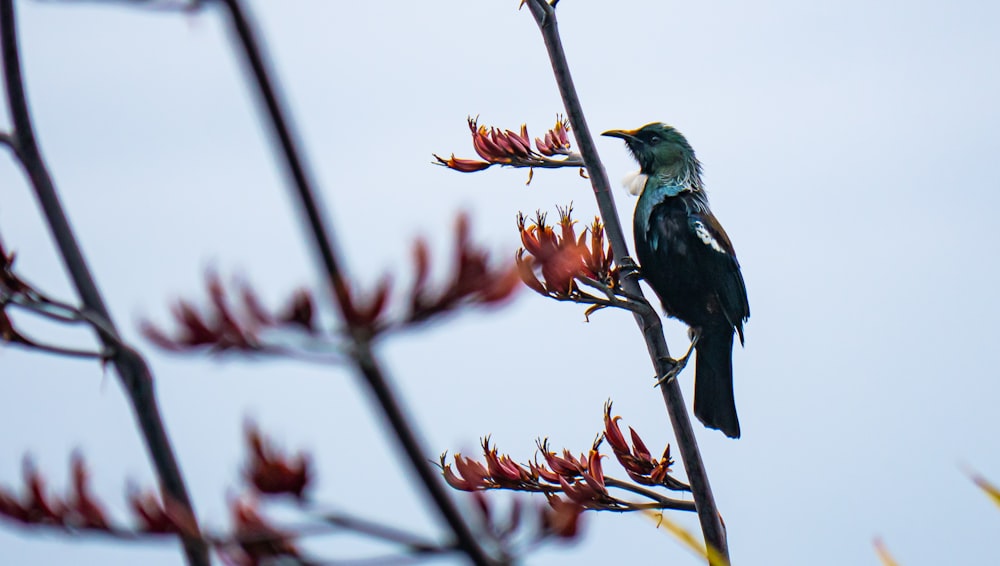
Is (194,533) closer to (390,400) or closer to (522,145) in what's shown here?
(390,400)

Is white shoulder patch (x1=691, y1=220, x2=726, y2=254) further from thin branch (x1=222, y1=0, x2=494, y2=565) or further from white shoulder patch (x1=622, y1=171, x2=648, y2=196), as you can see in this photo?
thin branch (x1=222, y1=0, x2=494, y2=565)

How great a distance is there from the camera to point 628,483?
1.59 metres

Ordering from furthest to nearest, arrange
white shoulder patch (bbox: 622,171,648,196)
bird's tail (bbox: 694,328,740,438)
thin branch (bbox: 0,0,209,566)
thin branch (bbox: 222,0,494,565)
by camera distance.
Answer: white shoulder patch (bbox: 622,171,648,196) < bird's tail (bbox: 694,328,740,438) < thin branch (bbox: 0,0,209,566) < thin branch (bbox: 222,0,494,565)

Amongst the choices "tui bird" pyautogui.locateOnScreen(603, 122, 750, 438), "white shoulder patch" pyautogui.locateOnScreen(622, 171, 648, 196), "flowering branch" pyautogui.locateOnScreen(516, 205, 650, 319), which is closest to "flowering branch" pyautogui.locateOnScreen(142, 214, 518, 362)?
"flowering branch" pyautogui.locateOnScreen(516, 205, 650, 319)

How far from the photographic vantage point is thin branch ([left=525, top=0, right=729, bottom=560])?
4.88 ft

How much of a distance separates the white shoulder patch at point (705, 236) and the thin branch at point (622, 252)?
25.8 inches

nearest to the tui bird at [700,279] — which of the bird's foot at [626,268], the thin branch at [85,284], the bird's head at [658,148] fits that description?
the bird's head at [658,148]

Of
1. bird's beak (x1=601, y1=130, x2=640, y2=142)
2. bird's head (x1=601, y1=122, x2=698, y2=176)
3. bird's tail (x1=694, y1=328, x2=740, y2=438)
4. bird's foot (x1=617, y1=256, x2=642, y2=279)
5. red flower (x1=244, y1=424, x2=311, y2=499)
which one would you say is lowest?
bird's tail (x1=694, y1=328, x2=740, y2=438)

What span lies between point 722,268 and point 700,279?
0.06 m

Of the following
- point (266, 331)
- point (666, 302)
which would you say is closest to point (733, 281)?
point (666, 302)

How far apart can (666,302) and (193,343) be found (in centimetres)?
176

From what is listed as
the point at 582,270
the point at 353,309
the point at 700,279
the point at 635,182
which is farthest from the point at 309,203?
the point at 635,182

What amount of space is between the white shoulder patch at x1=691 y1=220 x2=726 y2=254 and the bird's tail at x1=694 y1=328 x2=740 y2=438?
0.19 m

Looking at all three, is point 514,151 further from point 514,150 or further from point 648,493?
point 648,493
